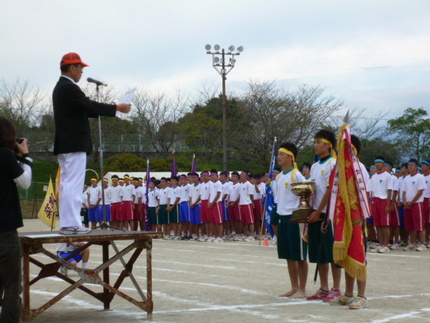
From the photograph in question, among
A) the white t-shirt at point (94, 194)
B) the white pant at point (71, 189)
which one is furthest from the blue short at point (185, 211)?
the white pant at point (71, 189)

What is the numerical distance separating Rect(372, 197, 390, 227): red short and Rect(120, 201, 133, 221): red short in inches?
508

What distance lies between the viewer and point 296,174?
932 centimetres

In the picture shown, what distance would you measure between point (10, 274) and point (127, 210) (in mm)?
20945

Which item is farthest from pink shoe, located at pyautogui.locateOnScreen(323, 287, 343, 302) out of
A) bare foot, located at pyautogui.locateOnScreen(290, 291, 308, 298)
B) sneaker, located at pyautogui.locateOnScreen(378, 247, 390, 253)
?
sneaker, located at pyautogui.locateOnScreen(378, 247, 390, 253)

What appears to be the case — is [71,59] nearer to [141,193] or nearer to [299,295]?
[299,295]

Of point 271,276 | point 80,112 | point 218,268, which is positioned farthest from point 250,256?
point 80,112

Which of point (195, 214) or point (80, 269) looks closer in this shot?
point (80, 269)

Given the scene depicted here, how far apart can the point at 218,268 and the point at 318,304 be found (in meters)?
4.68

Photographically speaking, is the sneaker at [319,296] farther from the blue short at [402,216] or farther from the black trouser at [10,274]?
the blue short at [402,216]

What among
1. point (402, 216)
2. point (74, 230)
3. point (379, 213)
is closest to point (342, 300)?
point (74, 230)

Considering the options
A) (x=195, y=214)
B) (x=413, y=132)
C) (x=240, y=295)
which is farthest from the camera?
(x=413, y=132)

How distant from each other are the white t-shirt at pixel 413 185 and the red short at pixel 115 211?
46.0 ft

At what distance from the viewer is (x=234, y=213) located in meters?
22.1

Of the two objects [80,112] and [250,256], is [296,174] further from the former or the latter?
[250,256]
